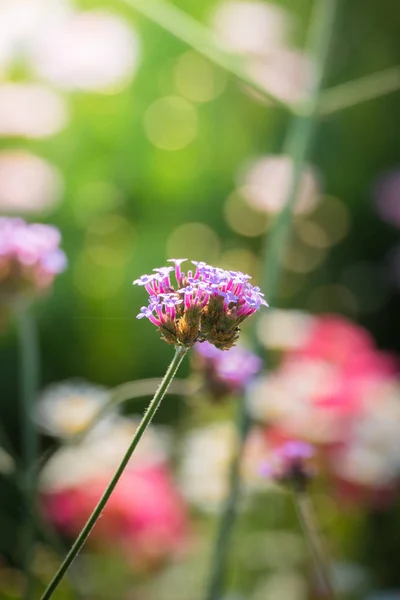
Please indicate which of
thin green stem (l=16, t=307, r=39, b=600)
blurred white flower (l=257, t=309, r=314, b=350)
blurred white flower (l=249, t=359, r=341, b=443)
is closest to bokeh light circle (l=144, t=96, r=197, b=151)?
blurred white flower (l=257, t=309, r=314, b=350)

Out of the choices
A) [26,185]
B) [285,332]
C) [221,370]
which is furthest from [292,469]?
[26,185]

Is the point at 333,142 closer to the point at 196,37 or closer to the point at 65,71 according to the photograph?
the point at 65,71

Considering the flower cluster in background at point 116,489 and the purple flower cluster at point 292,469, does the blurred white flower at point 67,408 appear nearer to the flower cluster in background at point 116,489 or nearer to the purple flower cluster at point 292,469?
the flower cluster in background at point 116,489

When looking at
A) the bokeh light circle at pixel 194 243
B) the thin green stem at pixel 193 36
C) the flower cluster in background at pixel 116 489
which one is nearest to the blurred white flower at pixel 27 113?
the bokeh light circle at pixel 194 243

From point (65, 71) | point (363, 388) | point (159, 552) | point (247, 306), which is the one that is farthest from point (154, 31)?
point (247, 306)

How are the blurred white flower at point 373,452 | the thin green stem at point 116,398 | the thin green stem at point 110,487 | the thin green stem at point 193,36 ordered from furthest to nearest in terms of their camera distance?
the blurred white flower at point 373,452 < the thin green stem at point 193,36 < the thin green stem at point 116,398 < the thin green stem at point 110,487

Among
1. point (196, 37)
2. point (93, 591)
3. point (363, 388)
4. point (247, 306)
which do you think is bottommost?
point (93, 591)
